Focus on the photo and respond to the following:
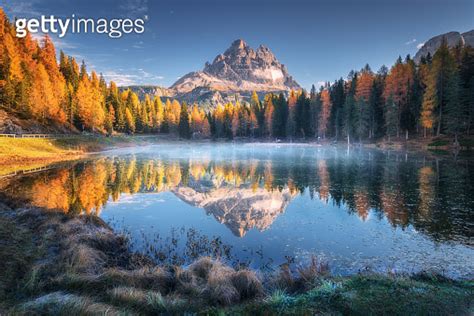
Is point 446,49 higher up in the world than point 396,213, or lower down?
higher up

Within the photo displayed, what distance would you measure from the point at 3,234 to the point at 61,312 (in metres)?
7.94

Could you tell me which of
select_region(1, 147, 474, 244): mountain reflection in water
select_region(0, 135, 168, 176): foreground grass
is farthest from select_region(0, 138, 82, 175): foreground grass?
select_region(1, 147, 474, 244): mountain reflection in water

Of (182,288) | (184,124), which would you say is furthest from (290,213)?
(184,124)

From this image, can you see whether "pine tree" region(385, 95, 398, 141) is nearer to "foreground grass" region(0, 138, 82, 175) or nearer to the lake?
the lake

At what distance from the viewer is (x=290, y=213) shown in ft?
59.8

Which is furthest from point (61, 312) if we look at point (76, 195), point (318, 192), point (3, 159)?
point (3, 159)

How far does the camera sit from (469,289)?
7.53m

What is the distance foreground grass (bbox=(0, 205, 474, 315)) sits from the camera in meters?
6.26

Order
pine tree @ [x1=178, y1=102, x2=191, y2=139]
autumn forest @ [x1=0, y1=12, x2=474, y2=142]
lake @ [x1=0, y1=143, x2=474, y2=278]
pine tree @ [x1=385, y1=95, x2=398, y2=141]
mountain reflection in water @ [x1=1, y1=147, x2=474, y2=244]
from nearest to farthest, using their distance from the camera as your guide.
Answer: lake @ [x1=0, y1=143, x2=474, y2=278] → mountain reflection in water @ [x1=1, y1=147, x2=474, y2=244] → autumn forest @ [x1=0, y1=12, x2=474, y2=142] → pine tree @ [x1=385, y1=95, x2=398, y2=141] → pine tree @ [x1=178, y1=102, x2=191, y2=139]

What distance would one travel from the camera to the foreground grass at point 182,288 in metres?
6.26

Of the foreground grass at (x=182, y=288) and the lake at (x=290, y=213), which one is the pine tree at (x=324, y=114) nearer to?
the lake at (x=290, y=213)

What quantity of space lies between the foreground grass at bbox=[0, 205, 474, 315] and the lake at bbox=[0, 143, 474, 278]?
1900 mm

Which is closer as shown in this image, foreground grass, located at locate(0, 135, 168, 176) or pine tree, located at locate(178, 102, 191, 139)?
foreground grass, located at locate(0, 135, 168, 176)

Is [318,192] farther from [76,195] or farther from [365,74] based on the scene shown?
[365,74]
